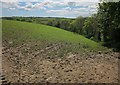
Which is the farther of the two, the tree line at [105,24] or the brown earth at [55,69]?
the tree line at [105,24]

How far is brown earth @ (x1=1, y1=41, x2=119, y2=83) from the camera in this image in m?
6.76

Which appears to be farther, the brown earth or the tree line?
the tree line

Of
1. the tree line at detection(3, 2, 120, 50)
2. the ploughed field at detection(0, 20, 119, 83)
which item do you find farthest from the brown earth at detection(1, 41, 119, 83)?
the tree line at detection(3, 2, 120, 50)

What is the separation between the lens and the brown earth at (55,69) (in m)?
6.76

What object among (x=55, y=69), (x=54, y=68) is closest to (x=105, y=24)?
(x=54, y=68)

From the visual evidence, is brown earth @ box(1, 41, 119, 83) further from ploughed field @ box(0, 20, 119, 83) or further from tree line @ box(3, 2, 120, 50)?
tree line @ box(3, 2, 120, 50)

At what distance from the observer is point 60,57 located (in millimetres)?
10016

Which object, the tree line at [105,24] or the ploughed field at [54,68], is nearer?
the ploughed field at [54,68]

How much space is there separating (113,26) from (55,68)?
7782mm

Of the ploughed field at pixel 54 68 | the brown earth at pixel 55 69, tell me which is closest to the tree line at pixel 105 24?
the ploughed field at pixel 54 68

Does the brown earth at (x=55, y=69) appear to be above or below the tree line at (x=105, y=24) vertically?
below

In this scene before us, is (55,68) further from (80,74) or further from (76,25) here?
(76,25)

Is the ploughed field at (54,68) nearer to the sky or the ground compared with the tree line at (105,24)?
nearer to the ground

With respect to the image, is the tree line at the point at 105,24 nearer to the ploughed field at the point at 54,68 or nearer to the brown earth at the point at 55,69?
the ploughed field at the point at 54,68
